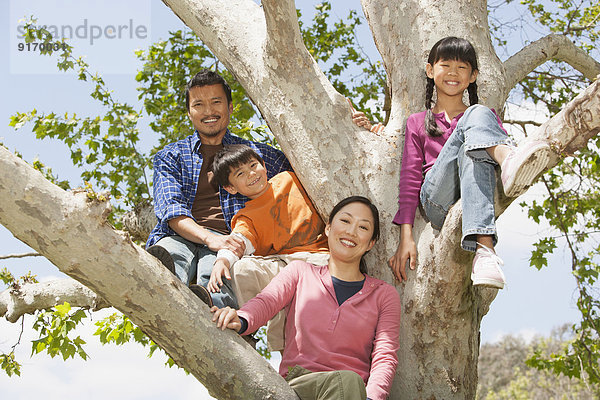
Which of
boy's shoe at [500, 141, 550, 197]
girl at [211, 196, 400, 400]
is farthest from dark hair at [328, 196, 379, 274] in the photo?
boy's shoe at [500, 141, 550, 197]

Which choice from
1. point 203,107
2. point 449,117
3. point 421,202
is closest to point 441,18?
point 449,117

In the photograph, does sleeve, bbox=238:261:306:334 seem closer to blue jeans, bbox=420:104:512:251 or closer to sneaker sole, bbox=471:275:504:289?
blue jeans, bbox=420:104:512:251

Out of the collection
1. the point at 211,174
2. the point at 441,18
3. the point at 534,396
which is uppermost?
the point at 441,18

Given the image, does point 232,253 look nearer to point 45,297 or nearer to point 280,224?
point 280,224

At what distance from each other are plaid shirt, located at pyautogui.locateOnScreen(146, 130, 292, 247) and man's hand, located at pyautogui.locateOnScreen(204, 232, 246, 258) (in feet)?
1.08

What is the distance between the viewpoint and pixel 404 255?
3611mm

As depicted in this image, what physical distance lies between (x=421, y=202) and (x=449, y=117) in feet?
2.22

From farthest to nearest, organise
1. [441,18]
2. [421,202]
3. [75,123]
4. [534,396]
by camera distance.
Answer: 1. [534,396]
2. [75,123]
3. [441,18]
4. [421,202]

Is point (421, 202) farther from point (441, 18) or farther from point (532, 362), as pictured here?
point (532, 362)

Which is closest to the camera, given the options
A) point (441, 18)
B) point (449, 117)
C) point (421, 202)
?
point (421, 202)

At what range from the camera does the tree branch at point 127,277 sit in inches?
94.2

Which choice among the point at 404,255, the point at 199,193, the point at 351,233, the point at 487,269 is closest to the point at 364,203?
the point at 351,233

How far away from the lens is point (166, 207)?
408 centimetres

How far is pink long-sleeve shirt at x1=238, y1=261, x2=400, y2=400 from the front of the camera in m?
3.12
